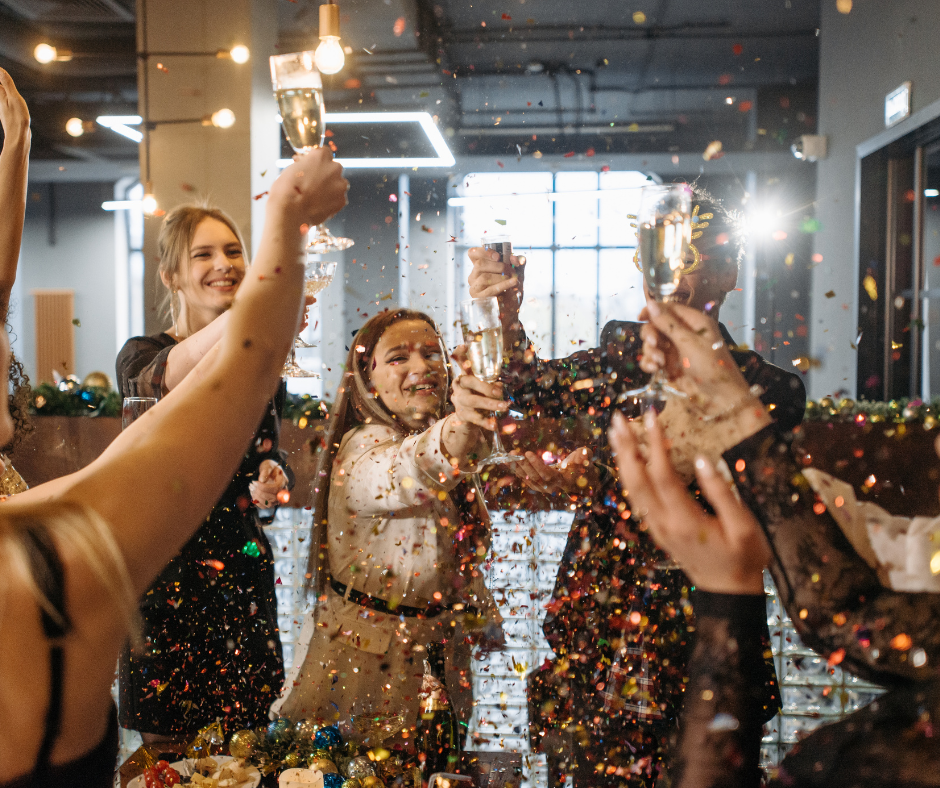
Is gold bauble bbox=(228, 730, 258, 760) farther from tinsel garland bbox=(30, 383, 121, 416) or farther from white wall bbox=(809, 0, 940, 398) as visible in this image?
white wall bbox=(809, 0, 940, 398)

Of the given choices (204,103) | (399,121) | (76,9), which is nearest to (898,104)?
(204,103)

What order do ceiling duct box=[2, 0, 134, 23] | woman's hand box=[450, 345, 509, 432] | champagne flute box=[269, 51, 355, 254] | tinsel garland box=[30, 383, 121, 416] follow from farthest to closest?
ceiling duct box=[2, 0, 134, 23] < tinsel garland box=[30, 383, 121, 416] < woman's hand box=[450, 345, 509, 432] < champagne flute box=[269, 51, 355, 254]

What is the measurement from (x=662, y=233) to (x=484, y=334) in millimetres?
231

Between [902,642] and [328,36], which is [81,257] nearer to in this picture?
[328,36]

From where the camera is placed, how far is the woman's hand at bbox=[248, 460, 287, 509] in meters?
1.56

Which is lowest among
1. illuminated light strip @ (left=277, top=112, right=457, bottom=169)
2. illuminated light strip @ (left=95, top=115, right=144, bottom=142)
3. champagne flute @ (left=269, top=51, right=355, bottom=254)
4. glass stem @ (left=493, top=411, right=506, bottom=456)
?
glass stem @ (left=493, top=411, right=506, bottom=456)

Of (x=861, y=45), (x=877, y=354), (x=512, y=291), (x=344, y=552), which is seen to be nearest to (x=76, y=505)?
(x=512, y=291)

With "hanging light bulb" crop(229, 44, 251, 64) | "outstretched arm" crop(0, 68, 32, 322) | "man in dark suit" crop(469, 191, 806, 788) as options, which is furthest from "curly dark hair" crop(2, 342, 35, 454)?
"hanging light bulb" crop(229, 44, 251, 64)

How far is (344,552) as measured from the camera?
133 cm

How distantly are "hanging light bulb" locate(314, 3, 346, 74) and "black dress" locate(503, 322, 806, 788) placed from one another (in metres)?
0.49

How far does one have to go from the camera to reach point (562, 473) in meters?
1.27

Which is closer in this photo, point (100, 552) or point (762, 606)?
point (100, 552)

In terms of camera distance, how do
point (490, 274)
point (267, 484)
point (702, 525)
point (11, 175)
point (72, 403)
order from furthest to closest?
point (72, 403) < point (267, 484) < point (490, 274) < point (11, 175) < point (702, 525)

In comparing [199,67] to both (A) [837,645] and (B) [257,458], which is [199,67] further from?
(A) [837,645]
